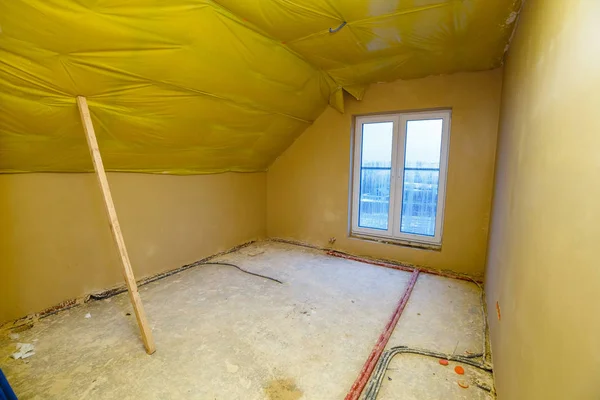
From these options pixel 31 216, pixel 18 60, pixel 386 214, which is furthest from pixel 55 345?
pixel 386 214

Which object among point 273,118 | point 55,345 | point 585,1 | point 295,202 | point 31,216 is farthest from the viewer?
point 295,202

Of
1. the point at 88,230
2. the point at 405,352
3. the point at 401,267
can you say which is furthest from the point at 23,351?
the point at 401,267

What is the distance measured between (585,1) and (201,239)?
3.51m

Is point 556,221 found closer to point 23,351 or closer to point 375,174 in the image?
point 375,174

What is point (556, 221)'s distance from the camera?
881 mm

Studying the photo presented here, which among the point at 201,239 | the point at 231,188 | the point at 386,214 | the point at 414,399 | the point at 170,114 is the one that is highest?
the point at 170,114

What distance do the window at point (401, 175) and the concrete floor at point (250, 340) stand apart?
0.70 metres

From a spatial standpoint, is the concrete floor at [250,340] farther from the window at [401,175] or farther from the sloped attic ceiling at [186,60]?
the sloped attic ceiling at [186,60]

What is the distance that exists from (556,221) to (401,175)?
2.50 metres

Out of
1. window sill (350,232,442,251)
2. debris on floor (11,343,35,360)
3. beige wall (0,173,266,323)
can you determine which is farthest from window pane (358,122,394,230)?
debris on floor (11,343,35,360)

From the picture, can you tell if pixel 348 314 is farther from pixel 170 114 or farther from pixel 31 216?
pixel 31 216

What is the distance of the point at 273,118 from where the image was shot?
123 inches

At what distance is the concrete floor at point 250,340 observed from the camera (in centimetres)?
153

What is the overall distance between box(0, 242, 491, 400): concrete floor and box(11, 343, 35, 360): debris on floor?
0.11 feet
